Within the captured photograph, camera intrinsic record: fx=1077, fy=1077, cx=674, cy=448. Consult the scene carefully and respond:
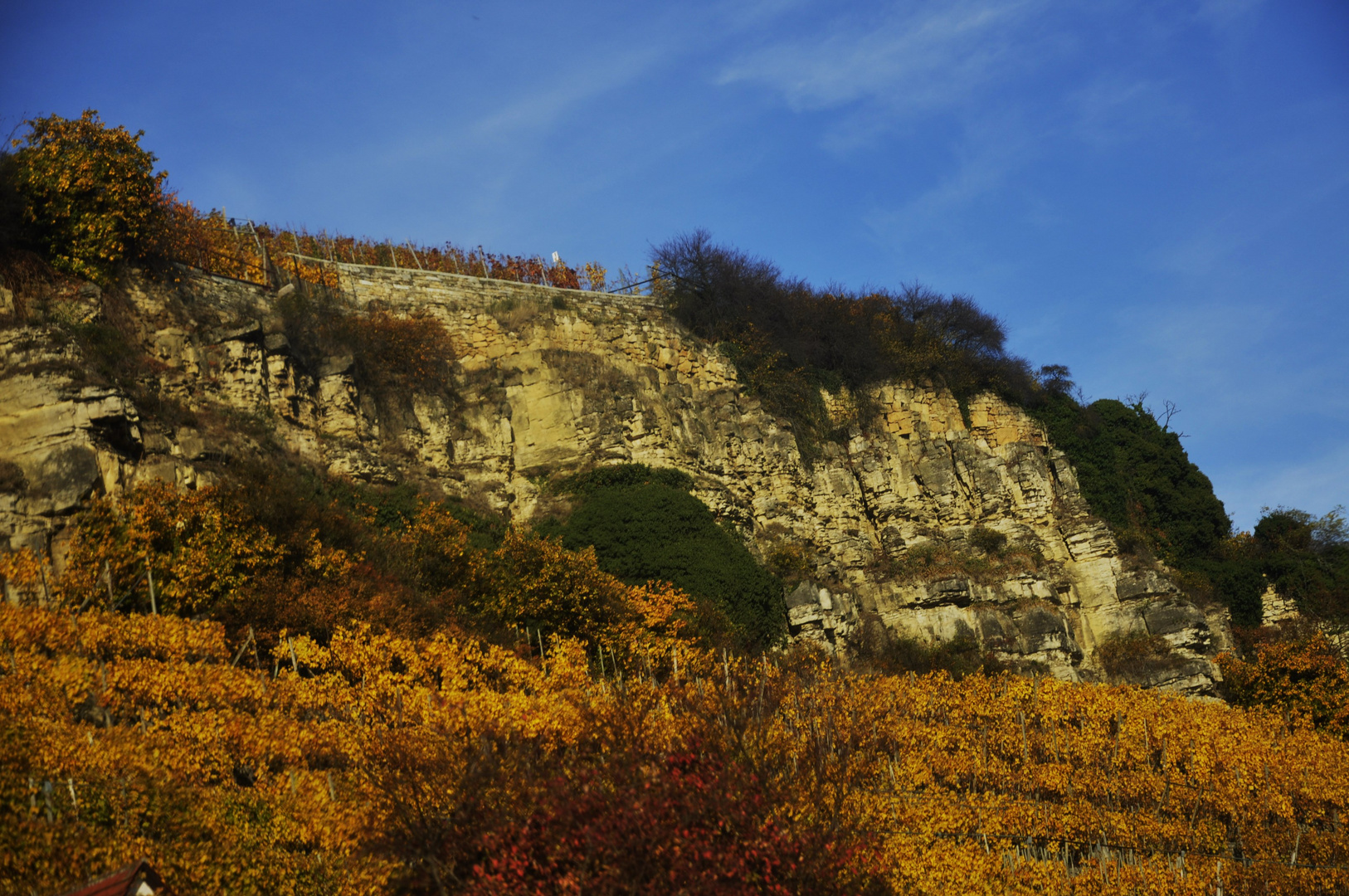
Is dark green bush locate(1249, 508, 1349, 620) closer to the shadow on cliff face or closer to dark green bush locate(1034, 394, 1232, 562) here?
dark green bush locate(1034, 394, 1232, 562)

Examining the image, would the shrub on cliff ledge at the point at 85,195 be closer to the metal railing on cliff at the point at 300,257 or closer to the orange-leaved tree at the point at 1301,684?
the metal railing on cliff at the point at 300,257

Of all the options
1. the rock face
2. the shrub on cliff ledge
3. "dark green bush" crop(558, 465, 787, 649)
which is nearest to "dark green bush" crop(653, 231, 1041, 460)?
the rock face

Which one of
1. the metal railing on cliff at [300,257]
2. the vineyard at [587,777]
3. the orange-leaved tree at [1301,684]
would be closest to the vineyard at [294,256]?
the metal railing on cliff at [300,257]

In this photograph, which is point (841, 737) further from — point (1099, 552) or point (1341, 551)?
point (1341, 551)

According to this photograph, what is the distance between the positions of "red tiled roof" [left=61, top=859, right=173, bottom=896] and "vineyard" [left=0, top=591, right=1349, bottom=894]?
1.28 meters

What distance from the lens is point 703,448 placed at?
41531 mm

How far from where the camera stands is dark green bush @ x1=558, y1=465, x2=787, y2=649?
34531 millimetres

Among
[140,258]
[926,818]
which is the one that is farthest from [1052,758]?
[140,258]

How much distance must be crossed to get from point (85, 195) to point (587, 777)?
24.0 m

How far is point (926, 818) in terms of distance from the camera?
24.3 meters

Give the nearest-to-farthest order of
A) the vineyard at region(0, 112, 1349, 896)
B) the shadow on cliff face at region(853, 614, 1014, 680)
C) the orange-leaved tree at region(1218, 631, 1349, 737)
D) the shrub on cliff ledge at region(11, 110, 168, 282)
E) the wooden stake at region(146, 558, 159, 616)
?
the vineyard at region(0, 112, 1349, 896) < the wooden stake at region(146, 558, 159, 616) < the shrub on cliff ledge at region(11, 110, 168, 282) < the orange-leaved tree at region(1218, 631, 1349, 737) < the shadow on cliff face at region(853, 614, 1014, 680)

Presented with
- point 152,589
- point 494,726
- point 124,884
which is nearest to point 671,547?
point 494,726

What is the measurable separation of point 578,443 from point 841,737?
16414mm

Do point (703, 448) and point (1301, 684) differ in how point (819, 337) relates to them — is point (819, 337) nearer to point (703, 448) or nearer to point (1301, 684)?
point (703, 448)
